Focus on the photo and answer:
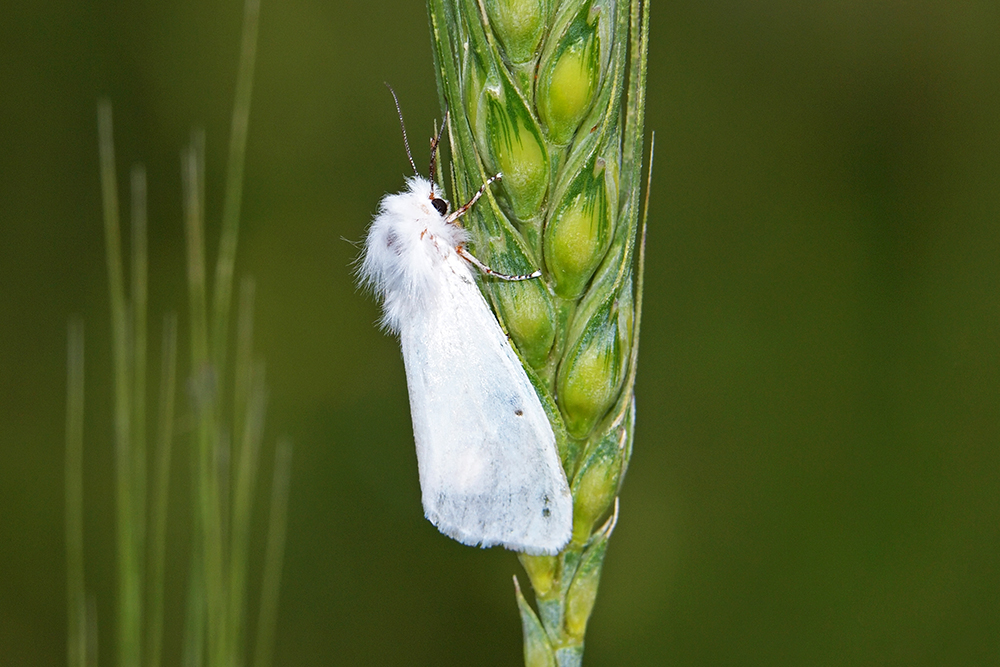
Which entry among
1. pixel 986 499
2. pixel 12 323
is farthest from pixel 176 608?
pixel 986 499

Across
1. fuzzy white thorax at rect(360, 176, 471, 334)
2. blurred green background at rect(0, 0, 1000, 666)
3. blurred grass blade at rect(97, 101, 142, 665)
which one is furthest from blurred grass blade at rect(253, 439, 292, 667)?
blurred grass blade at rect(97, 101, 142, 665)

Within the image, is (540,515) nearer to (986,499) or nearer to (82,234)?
(986,499)

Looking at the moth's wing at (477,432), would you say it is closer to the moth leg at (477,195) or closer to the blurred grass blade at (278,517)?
the moth leg at (477,195)

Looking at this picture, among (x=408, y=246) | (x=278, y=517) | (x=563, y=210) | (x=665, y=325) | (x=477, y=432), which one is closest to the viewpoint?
(x=563, y=210)

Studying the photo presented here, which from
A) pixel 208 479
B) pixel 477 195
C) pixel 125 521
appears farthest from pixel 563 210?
pixel 125 521

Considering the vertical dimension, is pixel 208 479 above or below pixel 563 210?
below

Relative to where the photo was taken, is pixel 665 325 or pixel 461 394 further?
pixel 665 325

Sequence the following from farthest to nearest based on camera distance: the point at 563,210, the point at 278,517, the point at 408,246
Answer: the point at 278,517 < the point at 408,246 < the point at 563,210

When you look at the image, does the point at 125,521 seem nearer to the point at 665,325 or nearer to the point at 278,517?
the point at 278,517
